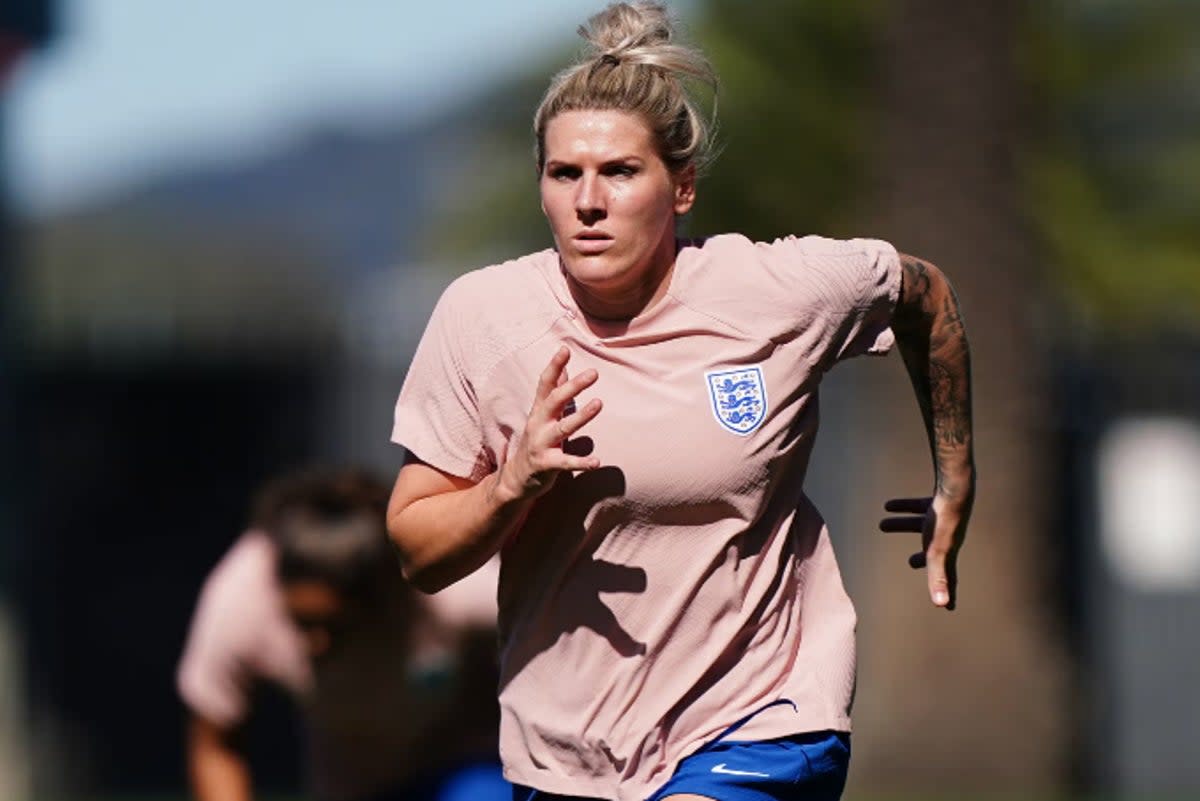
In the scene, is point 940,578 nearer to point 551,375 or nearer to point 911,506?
point 911,506


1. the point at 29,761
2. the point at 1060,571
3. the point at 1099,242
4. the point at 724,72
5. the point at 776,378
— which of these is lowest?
the point at 29,761

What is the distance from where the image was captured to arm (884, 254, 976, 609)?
436 centimetres

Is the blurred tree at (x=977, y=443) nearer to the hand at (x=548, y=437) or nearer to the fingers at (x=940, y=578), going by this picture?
the fingers at (x=940, y=578)

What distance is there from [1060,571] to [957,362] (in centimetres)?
939

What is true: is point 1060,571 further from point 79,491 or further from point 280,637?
point 280,637

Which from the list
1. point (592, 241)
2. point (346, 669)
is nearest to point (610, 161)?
point (592, 241)

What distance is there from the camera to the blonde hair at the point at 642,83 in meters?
4.06

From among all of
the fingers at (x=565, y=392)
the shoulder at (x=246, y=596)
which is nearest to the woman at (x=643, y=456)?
the fingers at (x=565, y=392)

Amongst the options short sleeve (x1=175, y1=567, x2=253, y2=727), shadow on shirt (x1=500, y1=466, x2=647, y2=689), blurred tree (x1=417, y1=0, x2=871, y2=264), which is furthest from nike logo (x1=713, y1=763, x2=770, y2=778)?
blurred tree (x1=417, y1=0, x2=871, y2=264)

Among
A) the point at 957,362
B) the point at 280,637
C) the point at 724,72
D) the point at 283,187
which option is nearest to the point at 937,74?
the point at 724,72

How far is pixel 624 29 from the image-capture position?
4.16 meters

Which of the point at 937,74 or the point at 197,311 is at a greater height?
the point at 937,74

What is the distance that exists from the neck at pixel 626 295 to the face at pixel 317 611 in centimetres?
178

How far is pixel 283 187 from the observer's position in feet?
303
